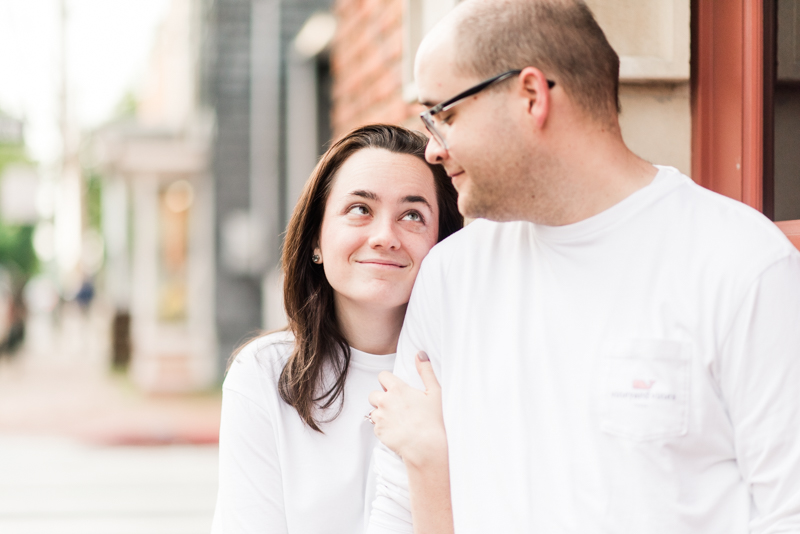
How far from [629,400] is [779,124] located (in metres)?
1.09

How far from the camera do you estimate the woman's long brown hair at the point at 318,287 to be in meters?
2.31

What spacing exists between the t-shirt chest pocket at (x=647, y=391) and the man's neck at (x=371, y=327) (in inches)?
38.5

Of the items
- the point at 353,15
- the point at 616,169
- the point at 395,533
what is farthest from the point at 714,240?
the point at 353,15

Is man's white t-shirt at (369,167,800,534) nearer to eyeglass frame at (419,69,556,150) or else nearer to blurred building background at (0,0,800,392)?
eyeglass frame at (419,69,556,150)

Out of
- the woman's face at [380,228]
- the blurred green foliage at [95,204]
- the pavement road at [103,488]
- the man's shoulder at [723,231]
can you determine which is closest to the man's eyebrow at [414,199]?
the woman's face at [380,228]

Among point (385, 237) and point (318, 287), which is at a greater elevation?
point (385, 237)

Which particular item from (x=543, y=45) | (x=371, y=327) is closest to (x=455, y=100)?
(x=543, y=45)

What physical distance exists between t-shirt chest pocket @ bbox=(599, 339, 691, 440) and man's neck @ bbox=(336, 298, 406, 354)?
978 millimetres

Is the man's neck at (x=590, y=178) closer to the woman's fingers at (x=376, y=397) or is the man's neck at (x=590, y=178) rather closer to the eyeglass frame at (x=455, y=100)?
the eyeglass frame at (x=455, y=100)

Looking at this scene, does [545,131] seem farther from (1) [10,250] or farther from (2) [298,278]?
(1) [10,250]

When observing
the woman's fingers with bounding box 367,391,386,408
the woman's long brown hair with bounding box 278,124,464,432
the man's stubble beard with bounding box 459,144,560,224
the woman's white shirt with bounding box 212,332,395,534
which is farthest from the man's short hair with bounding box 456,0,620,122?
the woman's white shirt with bounding box 212,332,395,534

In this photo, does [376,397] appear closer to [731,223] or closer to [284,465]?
[284,465]

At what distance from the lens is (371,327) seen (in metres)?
2.43

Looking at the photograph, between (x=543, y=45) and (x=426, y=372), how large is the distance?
32.3 inches
